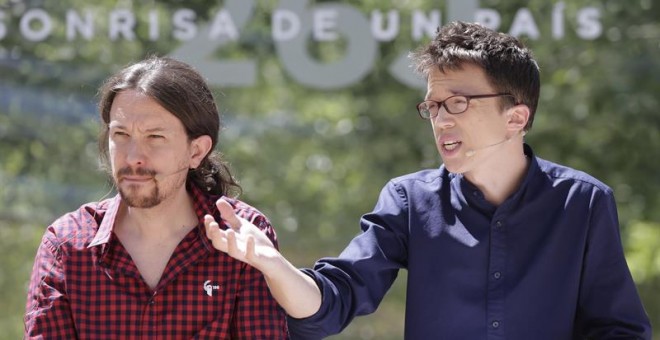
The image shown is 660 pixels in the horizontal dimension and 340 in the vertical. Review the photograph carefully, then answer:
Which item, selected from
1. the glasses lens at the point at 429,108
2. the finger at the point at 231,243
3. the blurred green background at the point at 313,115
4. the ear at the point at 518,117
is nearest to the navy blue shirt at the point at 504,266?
the ear at the point at 518,117

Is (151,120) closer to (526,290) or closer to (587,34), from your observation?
(526,290)

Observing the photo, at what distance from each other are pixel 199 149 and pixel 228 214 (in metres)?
0.31

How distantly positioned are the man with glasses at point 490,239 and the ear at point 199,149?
386 mm

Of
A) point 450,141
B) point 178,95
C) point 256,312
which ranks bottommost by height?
point 256,312

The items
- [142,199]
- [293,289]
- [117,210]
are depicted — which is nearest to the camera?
[293,289]

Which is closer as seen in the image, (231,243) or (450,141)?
(231,243)

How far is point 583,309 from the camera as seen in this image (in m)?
2.62

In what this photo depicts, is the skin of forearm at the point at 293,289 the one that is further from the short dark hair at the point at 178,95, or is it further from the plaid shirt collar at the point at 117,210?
the short dark hair at the point at 178,95

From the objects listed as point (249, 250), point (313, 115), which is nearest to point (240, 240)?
point (249, 250)

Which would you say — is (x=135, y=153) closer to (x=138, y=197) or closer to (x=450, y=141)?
(x=138, y=197)

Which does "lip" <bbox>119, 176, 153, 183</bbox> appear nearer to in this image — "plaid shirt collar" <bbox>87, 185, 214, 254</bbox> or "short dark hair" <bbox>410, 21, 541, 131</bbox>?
"plaid shirt collar" <bbox>87, 185, 214, 254</bbox>

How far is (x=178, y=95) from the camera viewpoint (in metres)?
2.53

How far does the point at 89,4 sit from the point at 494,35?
3091 mm

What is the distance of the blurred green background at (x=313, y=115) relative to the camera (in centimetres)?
521
